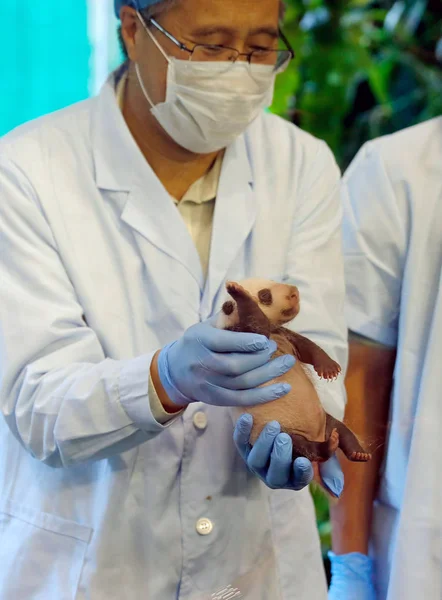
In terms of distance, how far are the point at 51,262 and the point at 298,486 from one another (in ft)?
1.79

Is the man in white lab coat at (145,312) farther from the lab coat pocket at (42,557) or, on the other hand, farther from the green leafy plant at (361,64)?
the green leafy plant at (361,64)

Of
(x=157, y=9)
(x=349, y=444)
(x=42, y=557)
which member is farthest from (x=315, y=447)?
(x=157, y=9)

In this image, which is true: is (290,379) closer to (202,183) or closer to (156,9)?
(202,183)

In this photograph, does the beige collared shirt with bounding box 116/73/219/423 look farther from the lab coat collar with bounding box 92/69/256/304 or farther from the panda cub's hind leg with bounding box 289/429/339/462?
the panda cub's hind leg with bounding box 289/429/339/462

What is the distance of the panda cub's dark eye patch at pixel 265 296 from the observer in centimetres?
101

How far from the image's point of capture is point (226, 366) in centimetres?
101

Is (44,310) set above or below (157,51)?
below

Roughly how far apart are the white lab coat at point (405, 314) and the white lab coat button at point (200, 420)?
36cm

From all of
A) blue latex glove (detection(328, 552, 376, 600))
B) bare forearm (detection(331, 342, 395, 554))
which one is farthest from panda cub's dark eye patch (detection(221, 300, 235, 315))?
blue latex glove (detection(328, 552, 376, 600))

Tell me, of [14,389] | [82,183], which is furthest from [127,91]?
[14,389]

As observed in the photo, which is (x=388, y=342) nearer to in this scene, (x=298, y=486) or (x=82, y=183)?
(x=298, y=486)

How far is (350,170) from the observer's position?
1.59 metres

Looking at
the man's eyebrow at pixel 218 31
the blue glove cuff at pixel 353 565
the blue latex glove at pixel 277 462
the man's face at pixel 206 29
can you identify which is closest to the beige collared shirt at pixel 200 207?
the man's face at pixel 206 29

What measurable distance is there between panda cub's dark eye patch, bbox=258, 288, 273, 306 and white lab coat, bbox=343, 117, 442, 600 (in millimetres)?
417
